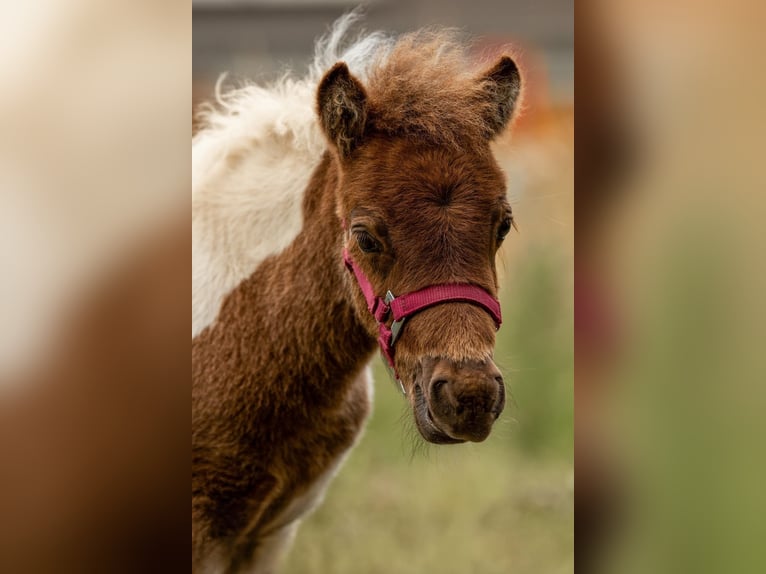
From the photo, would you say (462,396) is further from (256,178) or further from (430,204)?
(256,178)

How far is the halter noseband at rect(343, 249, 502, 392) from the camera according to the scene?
140 centimetres

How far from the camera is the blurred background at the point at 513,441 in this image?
247 cm

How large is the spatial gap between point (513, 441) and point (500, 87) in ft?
5.37

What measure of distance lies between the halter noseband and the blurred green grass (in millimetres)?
1130

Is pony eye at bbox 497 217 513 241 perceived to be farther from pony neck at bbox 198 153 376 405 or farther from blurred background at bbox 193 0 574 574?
blurred background at bbox 193 0 574 574

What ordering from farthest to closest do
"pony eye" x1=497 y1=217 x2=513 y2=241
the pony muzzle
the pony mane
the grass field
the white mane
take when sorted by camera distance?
the grass field, the white mane, the pony mane, "pony eye" x1=497 y1=217 x2=513 y2=241, the pony muzzle

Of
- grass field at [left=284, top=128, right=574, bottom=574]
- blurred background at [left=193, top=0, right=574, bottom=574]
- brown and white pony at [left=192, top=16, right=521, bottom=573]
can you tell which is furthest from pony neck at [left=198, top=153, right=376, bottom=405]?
grass field at [left=284, top=128, right=574, bottom=574]
